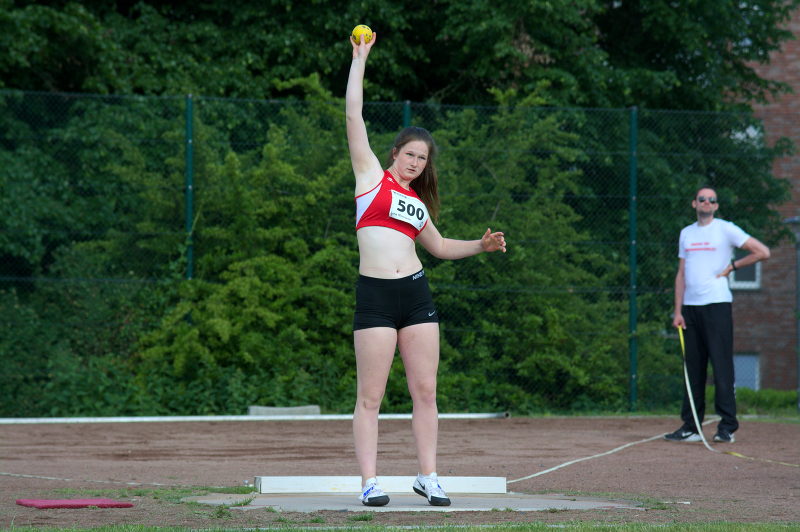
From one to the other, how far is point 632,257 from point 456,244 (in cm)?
733

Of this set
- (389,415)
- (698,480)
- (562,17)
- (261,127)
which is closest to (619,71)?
(562,17)

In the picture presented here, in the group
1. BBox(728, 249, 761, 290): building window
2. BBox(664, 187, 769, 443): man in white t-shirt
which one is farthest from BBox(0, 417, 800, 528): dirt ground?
BBox(728, 249, 761, 290): building window

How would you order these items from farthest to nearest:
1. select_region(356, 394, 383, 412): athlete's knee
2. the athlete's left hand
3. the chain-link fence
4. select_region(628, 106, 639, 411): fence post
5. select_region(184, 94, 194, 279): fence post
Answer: select_region(628, 106, 639, 411): fence post
select_region(184, 94, 194, 279): fence post
the chain-link fence
the athlete's left hand
select_region(356, 394, 383, 412): athlete's knee

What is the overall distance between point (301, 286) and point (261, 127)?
194 centimetres

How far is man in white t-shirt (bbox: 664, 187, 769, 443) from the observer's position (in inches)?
395

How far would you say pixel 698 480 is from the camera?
25.2ft

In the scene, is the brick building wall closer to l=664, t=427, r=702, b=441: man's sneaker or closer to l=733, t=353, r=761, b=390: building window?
l=733, t=353, r=761, b=390: building window

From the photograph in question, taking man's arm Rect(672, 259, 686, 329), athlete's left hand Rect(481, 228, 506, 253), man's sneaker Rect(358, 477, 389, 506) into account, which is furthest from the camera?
man's arm Rect(672, 259, 686, 329)

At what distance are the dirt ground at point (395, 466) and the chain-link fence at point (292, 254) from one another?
739mm

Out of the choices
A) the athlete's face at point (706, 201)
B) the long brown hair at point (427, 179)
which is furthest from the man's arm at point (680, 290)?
the long brown hair at point (427, 179)

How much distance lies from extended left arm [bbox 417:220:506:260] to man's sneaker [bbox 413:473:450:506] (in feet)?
3.87

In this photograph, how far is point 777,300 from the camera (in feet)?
55.5

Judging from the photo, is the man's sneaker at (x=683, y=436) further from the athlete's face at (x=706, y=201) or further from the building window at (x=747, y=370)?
the building window at (x=747, y=370)

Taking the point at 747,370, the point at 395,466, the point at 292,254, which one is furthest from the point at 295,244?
the point at 747,370
